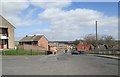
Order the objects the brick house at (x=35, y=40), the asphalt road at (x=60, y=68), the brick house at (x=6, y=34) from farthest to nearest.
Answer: the brick house at (x=35, y=40), the brick house at (x=6, y=34), the asphalt road at (x=60, y=68)

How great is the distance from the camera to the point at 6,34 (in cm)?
7969

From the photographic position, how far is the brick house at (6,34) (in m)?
77.5

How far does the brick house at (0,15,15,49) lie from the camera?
77500mm

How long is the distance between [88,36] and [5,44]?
6784 centimetres

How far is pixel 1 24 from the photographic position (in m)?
Answer: 79.5

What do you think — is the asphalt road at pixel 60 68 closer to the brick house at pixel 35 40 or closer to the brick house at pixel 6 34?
the brick house at pixel 6 34

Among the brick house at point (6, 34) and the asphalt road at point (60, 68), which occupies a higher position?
the brick house at point (6, 34)

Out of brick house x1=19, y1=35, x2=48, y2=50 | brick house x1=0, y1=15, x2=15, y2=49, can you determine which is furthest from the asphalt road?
brick house x1=19, y1=35, x2=48, y2=50

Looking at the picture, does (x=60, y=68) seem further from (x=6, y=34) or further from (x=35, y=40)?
(x=35, y=40)

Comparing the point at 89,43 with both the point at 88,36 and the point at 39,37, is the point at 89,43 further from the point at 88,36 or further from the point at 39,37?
the point at 39,37

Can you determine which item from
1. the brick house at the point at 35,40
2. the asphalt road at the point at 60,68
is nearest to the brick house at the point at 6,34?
the brick house at the point at 35,40

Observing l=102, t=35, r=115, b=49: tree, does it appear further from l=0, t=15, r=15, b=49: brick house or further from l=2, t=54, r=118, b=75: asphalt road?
l=2, t=54, r=118, b=75: asphalt road

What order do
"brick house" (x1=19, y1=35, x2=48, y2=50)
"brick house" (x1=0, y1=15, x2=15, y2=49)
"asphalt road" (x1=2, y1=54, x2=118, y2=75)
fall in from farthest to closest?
"brick house" (x1=19, y1=35, x2=48, y2=50) < "brick house" (x1=0, y1=15, x2=15, y2=49) < "asphalt road" (x1=2, y1=54, x2=118, y2=75)

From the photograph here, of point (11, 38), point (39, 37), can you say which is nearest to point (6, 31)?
point (11, 38)
